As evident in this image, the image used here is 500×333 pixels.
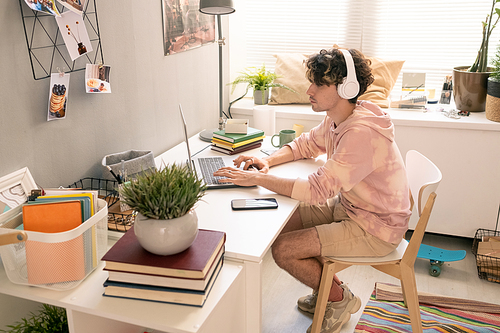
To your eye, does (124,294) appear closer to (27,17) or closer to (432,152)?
(27,17)

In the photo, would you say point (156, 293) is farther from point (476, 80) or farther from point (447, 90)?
point (447, 90)

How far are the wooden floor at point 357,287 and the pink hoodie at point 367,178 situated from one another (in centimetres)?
61

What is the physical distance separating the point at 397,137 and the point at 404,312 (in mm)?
1030

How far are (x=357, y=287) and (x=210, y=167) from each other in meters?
1.03

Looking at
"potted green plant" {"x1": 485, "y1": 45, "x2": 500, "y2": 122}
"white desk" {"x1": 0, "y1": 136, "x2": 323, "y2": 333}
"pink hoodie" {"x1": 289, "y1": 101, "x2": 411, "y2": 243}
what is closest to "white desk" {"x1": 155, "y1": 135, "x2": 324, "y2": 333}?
"white desk" {"x1": 0, "y1": 136, "x2": 323, "y2": 333}

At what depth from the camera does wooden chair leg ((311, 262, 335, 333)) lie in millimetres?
1635

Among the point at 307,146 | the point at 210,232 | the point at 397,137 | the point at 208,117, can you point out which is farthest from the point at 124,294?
the point at 397,137

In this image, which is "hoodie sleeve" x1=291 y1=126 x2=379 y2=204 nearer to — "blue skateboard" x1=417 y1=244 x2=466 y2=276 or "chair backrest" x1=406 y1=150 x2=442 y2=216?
"chair backrest" x1=406 y1=150 x2=442 y2=216

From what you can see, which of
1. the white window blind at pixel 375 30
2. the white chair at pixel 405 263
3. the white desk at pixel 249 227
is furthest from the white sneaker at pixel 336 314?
the white window blind at pixel 375 30

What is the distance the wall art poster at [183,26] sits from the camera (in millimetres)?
2066

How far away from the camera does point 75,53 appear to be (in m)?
1.47

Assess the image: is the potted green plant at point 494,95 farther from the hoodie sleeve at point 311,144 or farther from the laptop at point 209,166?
the laptop at point 209,166

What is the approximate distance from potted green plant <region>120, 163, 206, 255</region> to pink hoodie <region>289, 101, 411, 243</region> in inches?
22.7

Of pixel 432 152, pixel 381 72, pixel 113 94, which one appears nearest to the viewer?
pixel 113 94
